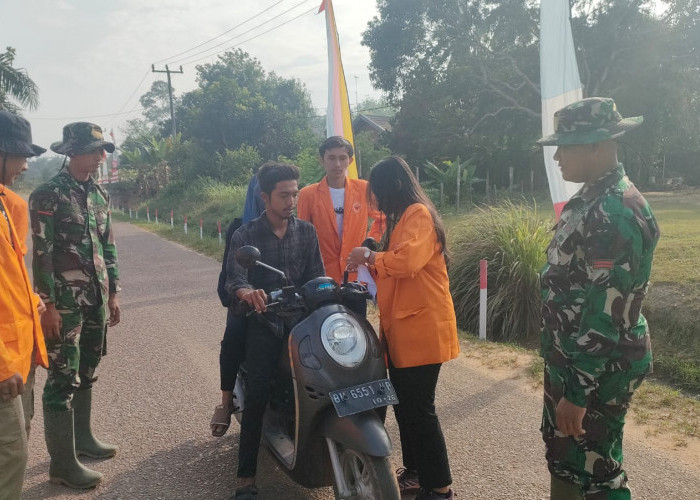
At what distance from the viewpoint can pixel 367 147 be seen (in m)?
22.5

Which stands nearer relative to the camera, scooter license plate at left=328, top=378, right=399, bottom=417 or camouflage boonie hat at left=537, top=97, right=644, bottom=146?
camouflage boonie hat at left=537, top=97, right=644, bottom=146

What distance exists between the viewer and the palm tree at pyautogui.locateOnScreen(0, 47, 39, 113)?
24.6m

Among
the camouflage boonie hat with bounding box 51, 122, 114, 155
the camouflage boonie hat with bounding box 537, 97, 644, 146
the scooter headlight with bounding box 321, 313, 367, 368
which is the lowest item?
the scooter headlight with bounding box 321, 313, 367, 368

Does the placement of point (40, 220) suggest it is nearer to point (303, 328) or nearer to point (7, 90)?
point (303, 328)

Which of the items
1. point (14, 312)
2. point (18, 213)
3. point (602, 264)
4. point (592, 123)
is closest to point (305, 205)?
point (18, 213)

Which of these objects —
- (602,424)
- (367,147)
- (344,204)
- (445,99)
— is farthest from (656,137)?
(602,424)

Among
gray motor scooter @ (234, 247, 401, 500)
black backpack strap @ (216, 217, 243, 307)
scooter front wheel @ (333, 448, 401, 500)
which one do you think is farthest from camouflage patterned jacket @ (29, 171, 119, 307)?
scooter front wheel @ (333, 448, 401, 500)

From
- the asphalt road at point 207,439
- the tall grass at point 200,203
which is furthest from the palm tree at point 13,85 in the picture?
the asphalt road at point 207,439

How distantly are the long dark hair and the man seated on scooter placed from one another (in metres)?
0.54

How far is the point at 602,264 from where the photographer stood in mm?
2006

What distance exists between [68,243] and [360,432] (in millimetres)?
2093

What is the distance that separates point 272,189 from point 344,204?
115 centimetres

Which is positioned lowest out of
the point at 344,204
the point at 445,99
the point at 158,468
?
the point at 158,468

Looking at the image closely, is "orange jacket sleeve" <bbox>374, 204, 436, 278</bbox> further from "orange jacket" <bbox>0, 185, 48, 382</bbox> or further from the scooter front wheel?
"orange jacket" <bbox>0, 185, 48, 382</bbox>
